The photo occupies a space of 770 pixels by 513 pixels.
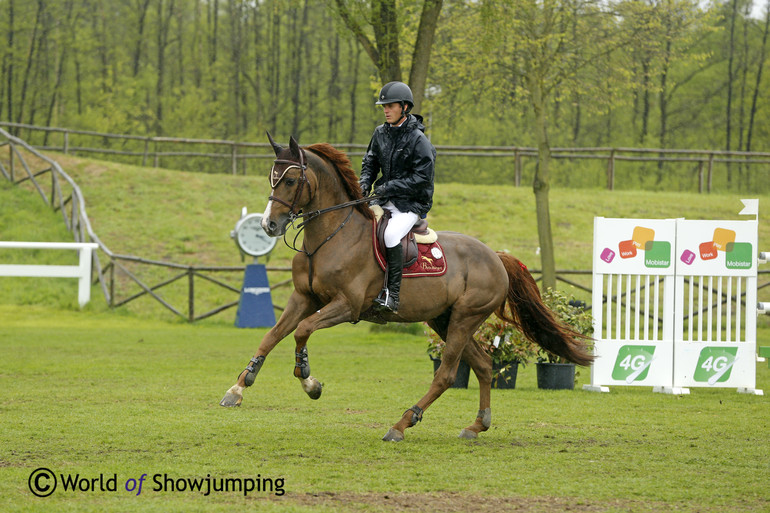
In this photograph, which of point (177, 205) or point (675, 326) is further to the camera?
point (177, 205)

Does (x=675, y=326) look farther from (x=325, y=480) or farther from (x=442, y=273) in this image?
(x=325, y=480)

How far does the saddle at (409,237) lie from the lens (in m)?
7.35

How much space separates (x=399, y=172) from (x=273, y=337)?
1778mm

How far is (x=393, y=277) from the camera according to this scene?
23.9 feet

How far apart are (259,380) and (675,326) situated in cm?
529

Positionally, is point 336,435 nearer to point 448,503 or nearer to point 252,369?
point 252,369

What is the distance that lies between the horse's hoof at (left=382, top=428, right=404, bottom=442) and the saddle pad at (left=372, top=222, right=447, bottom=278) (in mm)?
1291

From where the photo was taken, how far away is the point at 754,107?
42.1 metres

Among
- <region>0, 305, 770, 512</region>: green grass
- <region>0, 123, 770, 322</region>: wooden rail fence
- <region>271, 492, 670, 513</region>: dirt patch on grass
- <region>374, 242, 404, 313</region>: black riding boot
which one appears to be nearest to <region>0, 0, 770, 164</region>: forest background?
<region>0, 123, 770, 322</region>: wooden rail fence

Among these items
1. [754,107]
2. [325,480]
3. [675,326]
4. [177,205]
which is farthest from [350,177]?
[754,107]

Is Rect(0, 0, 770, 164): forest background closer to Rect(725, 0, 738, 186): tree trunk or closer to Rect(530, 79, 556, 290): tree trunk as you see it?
Rect(725, 0, 738, 186): tree trunk

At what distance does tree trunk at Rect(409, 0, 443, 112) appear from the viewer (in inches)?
682

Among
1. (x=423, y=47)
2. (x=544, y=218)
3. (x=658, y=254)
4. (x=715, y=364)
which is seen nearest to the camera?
(x=658, y=254)

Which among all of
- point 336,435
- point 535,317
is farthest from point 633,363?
point 336,435
